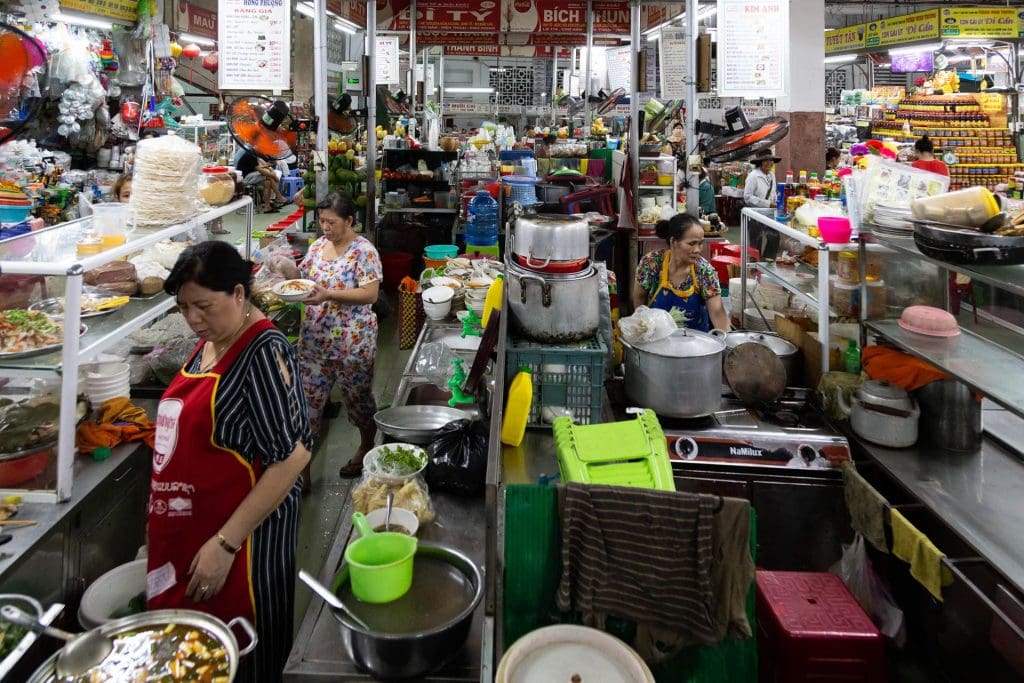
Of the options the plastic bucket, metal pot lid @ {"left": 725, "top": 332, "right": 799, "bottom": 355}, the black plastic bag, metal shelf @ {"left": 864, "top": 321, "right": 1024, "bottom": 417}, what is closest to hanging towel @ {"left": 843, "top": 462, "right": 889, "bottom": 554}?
metal shelf @ {"left": 864, "top": 321, "right": 1024, "bottom": 417}

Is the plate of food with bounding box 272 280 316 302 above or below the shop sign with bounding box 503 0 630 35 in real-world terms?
below

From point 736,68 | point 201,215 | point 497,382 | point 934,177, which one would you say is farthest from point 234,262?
point 736,68

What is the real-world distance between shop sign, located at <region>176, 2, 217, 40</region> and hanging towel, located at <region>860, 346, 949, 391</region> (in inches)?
450

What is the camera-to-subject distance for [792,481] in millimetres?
3160

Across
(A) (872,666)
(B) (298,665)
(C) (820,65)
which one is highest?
(C) (820,65)

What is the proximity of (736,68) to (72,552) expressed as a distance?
502 cm

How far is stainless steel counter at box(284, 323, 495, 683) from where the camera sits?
6.25 feet

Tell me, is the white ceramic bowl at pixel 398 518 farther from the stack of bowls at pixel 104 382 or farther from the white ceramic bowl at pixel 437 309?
the white ceramic bowl at pixel 437 309

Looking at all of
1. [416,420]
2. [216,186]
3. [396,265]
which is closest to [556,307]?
[416,420]

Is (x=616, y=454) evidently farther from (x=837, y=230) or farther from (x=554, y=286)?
(x=837, y=230)

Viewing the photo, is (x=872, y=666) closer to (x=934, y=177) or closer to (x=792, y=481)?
(x=792, y=481)

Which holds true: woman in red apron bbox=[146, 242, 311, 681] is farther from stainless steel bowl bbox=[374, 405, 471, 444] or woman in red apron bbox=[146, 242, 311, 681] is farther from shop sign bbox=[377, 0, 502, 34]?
shop sign bbox=[377, 0, 502, 34]

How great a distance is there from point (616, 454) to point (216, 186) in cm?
306

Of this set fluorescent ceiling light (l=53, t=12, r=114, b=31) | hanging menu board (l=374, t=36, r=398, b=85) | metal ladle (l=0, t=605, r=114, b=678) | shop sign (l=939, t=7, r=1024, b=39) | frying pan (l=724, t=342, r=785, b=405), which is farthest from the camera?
shop sign (l=939, t=7, r=1024, b=39)
